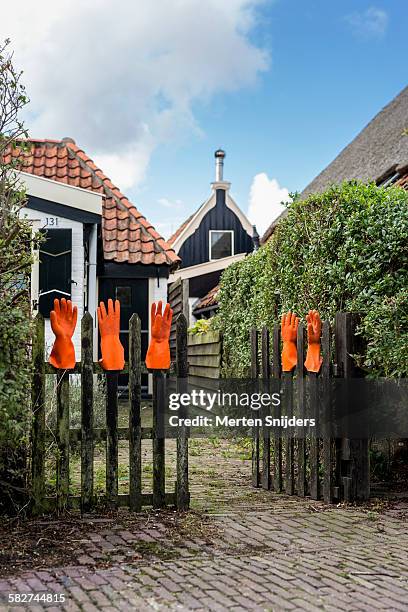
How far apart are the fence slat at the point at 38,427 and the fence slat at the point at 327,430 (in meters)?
2.35

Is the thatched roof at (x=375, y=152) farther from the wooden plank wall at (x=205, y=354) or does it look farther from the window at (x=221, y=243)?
the window at (x=221, y=243)

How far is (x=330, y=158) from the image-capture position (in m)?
24.6

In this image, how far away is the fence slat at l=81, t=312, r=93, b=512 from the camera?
5.99m

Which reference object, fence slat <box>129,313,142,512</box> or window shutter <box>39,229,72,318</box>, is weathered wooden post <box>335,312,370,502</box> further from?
window shutter <box>39,229,72,318</box>

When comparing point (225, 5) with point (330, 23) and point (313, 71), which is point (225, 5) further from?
point (330, 23)

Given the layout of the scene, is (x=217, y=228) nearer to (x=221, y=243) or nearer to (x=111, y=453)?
(x=221, y=243)

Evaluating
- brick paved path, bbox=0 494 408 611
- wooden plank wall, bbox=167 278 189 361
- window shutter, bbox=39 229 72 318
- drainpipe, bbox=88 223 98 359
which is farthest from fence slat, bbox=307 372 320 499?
wooden plank wall, bbox=167 278 189 361

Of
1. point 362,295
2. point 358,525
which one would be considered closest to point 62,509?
point 358,525

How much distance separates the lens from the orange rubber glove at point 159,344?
6.38 metres

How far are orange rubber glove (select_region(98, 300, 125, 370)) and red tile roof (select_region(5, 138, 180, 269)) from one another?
28.3 feet

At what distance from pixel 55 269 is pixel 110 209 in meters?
4.25

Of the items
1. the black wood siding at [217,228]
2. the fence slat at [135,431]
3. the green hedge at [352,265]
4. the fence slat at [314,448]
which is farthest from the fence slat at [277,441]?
the black wood siding at [217,228]

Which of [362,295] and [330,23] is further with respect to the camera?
[330,23]

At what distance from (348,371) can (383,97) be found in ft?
62.1
